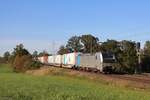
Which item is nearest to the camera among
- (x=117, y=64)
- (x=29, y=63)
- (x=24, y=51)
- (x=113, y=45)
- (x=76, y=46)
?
(x=117, y=64)

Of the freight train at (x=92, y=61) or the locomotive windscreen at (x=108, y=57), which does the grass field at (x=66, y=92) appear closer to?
the freight train at (x=92, y=61)

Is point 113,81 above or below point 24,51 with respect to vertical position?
below

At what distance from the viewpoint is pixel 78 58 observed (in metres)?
75.7

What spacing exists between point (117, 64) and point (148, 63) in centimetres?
1930

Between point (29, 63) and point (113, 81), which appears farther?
point (29, 63)

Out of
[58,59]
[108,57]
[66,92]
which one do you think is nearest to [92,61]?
[108,57]

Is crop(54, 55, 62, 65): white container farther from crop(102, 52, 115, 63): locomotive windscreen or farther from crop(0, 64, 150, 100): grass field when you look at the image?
crop(0, 64, 150, 100): grass field

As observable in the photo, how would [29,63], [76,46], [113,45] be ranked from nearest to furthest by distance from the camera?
[29,63] → [113,45] → [76,46]

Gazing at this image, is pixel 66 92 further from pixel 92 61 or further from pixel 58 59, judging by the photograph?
pixel 58 59

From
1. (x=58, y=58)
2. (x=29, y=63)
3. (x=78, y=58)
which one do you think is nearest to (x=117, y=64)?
(x=78, y=58)

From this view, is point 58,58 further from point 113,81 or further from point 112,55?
point 113,81

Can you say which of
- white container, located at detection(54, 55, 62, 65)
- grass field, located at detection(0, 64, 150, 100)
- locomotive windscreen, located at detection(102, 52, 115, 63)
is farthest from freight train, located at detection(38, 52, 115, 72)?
grass field, located at detection(0, 64, 150, 100)

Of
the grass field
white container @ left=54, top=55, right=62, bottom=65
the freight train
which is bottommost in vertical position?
the grass field

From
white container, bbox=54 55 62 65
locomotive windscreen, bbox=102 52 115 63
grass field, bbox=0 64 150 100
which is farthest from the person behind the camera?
white container, bbox=54 55 62 65
